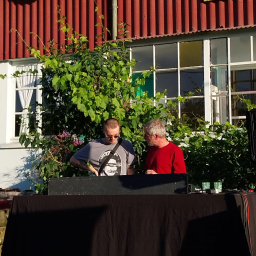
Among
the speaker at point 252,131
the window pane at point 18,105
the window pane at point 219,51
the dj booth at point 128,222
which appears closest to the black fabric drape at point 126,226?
the dj booth at point 128,222

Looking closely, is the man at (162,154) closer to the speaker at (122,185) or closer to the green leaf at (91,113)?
the speaker at (122,185)

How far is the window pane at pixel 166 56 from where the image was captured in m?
9.28

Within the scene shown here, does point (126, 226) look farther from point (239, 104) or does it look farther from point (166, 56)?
point (166, 56)

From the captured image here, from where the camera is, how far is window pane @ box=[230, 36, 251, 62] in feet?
28.8

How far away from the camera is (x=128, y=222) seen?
3.91m

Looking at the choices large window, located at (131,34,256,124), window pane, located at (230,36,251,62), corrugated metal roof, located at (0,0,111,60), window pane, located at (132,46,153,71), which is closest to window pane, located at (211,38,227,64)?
large window, located at (131,34,256,124)

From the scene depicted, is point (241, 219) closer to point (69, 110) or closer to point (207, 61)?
point (69, 110)

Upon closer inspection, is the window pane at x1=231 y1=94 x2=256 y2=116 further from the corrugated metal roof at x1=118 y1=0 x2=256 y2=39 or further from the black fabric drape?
the black fabric drape

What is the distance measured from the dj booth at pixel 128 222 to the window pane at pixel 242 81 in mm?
5115

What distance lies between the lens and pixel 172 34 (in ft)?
29.9

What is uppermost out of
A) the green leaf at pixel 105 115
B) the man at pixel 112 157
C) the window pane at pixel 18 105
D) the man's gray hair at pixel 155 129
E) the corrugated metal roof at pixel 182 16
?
the corrugated metal roof at pixel 182 16

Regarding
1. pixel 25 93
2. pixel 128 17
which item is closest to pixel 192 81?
pixel 128 17

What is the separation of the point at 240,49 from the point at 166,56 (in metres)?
1.35

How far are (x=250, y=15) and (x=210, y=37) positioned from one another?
77 centimetres
